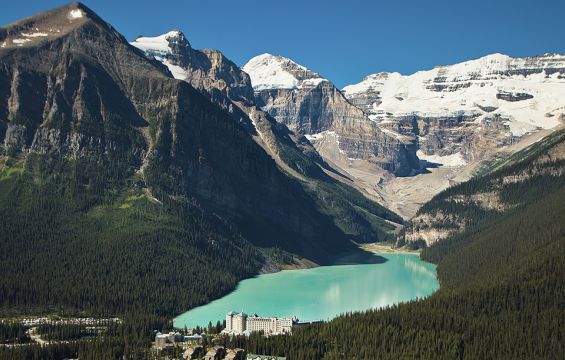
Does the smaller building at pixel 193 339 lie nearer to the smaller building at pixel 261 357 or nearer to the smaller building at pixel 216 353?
the smaller building at pixel 216 353

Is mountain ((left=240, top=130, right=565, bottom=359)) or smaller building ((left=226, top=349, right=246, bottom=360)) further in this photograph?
mountain ((left=240, top=130, right=565, bottom=359))

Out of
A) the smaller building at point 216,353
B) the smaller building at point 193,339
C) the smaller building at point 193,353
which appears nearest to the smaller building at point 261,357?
the smaller building at point 216,353

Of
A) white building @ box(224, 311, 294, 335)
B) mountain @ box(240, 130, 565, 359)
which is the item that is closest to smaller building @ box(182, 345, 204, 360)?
mountain @ box(240, 130, 565, 359)

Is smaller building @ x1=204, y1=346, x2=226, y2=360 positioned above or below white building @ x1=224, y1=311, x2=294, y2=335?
below

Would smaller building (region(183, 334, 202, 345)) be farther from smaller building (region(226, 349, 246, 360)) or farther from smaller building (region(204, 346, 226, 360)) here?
smaller building (region(226, 349, 246, 360))

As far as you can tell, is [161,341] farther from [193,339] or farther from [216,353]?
[216,353]

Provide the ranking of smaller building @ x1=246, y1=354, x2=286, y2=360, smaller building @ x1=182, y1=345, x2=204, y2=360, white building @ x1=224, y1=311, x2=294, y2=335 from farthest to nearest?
white building @ x1=224, y1=311, x2=294, y2=335, smaller building @ x1=182, y1=345, x2=204, y2=360, smaller building @ x1=246, y1=354, x2=286, y2=360

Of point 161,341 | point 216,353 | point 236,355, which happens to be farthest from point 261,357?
point 161,341

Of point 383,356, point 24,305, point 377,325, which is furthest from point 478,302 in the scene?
point 24,305

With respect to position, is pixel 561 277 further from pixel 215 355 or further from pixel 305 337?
pixel 215 355
